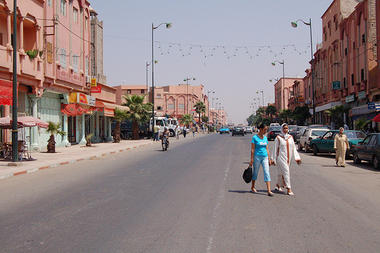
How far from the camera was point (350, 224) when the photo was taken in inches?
273

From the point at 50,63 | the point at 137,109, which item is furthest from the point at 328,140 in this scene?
the point at 137,109

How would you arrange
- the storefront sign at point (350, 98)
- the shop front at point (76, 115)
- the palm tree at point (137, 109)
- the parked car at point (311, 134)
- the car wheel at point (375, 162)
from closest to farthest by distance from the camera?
the car wheel at point (375, 162) → the parked car at point (311, 134) → the shop front at point (76, 115) → the storefront sign at point (350, 98) → the palm tree at point (137, 109)

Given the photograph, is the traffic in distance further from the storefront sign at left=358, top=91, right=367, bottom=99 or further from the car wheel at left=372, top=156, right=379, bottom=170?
the storefront sign at left=358, top=91, right=367, bottom=99

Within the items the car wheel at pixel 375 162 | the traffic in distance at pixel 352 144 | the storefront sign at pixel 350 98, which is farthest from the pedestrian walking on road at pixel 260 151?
the storefront sign at pixel 350 98

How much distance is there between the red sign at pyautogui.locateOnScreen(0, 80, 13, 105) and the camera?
2144cm

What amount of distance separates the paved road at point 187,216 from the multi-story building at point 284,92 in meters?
110

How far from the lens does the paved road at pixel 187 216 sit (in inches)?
227

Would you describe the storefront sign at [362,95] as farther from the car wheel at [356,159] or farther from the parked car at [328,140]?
the car wheel at [356,159]

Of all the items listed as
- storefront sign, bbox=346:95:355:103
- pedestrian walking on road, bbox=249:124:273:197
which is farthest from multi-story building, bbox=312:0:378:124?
pedestrian walking on road, bbox=249:124:273:197

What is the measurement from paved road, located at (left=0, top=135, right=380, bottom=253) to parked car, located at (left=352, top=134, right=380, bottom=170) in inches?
157

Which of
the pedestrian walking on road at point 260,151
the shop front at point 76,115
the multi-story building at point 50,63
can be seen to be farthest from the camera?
the shop front at point 76,115

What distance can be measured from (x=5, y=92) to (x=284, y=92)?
10849 centimetres

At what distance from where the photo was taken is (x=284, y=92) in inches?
4855

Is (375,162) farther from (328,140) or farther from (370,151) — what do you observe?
(328,140)
